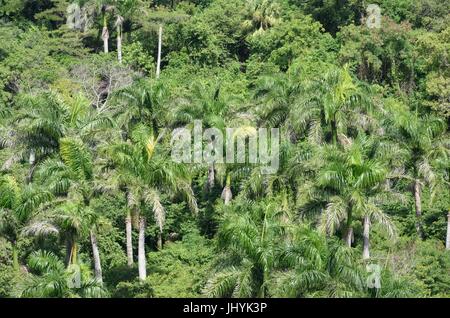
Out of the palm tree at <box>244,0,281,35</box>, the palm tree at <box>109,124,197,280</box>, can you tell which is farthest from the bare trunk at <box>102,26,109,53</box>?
the palm tree at <box>109,124,197,280</box>

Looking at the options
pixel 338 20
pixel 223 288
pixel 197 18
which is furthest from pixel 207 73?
A: pixel 223 288

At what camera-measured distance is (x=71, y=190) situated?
24.8 metres

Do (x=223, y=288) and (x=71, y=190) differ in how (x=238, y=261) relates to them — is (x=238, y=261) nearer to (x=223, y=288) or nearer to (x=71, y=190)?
(x=223, y=288)

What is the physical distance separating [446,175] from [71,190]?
42.2ft

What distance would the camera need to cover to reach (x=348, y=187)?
2391 centimetres

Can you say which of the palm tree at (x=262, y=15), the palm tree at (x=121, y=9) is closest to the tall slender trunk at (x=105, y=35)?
the palm tree at (x=121, y=9)

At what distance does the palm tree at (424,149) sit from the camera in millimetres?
29094

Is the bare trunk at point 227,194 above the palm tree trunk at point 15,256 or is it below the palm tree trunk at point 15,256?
above

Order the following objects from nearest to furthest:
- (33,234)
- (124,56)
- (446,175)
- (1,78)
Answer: (33,234) < (446,175) < (1,78) < (124,56)

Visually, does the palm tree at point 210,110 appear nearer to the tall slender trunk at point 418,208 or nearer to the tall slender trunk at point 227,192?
the tall slender trunk at point 227,192

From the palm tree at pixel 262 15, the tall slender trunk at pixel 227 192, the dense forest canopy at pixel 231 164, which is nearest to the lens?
the dense forest canopy at pixel 231 164

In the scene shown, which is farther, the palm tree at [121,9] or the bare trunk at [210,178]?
the palm tree at [121,9]

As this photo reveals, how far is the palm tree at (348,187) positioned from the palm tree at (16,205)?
7868 mm

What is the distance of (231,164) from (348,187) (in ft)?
24.4
